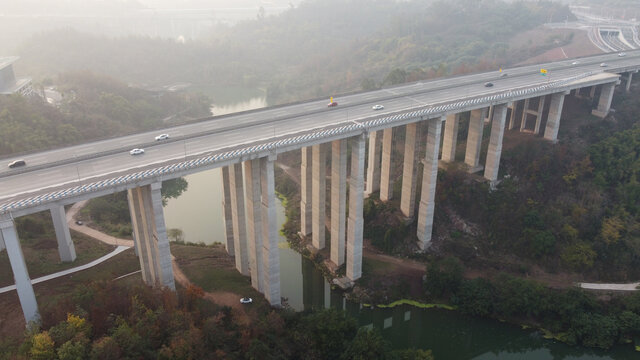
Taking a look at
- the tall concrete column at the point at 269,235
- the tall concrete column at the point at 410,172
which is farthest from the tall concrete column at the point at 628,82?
the tall concrete column at the point at 269,235

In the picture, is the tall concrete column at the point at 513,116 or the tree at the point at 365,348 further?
the tall concrete column at the point at 513,116

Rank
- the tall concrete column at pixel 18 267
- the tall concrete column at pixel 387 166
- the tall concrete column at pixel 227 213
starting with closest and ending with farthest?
the tall concrete column at pixel 18 267
the tall concrete column at pixel 227 213
the tall concrete column at pixel 387 166

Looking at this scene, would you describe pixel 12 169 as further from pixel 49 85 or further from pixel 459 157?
pixel 49 85

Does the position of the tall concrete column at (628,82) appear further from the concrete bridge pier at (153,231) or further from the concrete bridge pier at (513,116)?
the concrete bridge pier at (153,231)

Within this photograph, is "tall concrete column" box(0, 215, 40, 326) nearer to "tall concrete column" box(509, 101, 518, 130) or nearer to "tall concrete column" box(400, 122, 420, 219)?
"tall concrete column" box(400, 122, 420, 219)

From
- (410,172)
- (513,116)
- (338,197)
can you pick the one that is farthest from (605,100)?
(338,197)

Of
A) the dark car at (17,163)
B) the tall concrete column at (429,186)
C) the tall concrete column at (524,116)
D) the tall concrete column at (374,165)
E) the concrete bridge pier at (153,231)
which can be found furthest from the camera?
the tall concrete column at (524,116)

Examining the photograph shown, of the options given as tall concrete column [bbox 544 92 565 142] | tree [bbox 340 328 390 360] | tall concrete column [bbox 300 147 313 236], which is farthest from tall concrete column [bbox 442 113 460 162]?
tree [bbox 340 328 390 360]
